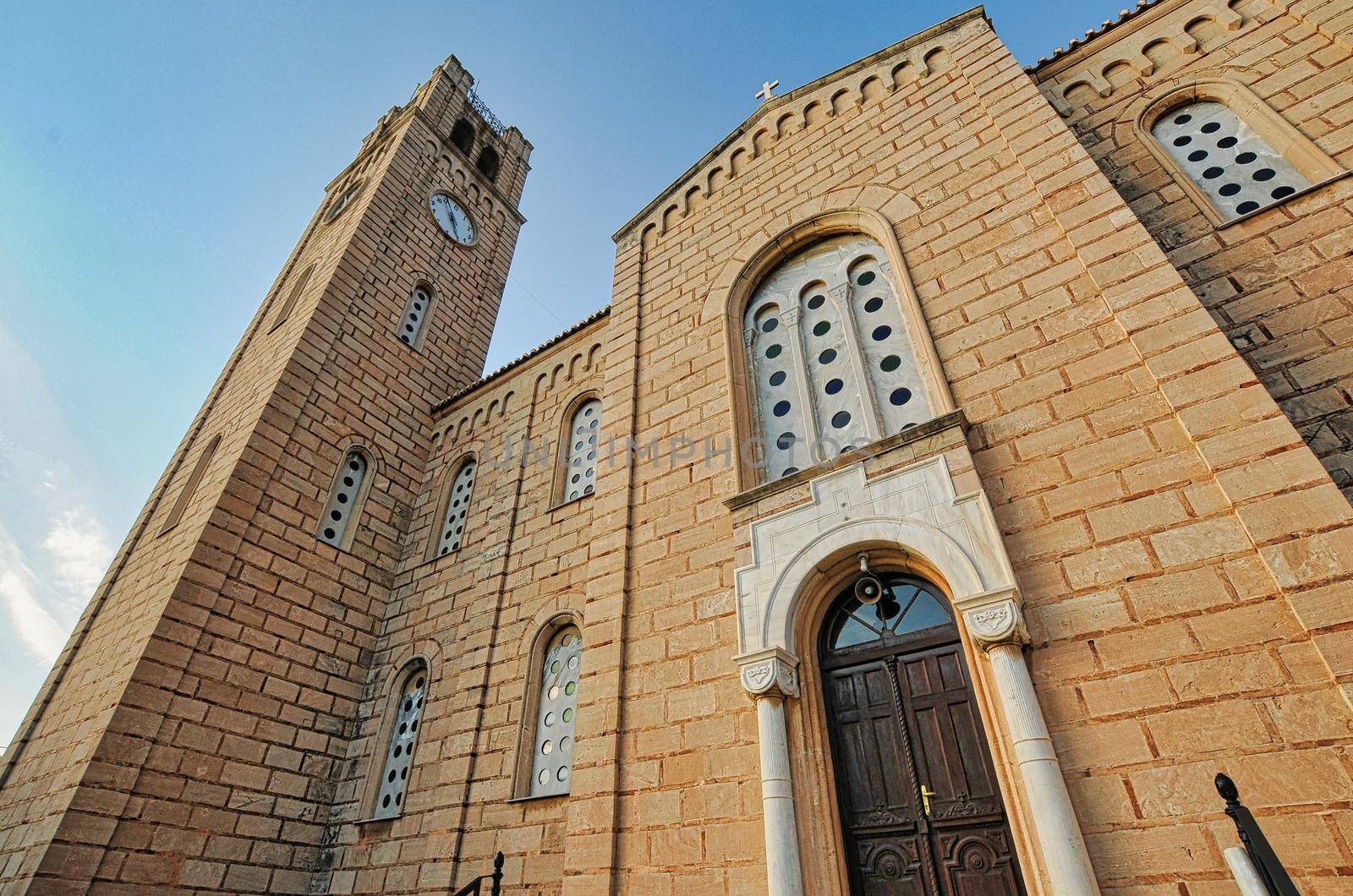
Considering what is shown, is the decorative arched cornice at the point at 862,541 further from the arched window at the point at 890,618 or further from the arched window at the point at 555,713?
the arched window at the point at 555,713

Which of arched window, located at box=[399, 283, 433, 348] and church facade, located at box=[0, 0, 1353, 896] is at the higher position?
arched window, located at box=[399, 283, 433, 348]

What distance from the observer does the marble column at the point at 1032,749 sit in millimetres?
3488

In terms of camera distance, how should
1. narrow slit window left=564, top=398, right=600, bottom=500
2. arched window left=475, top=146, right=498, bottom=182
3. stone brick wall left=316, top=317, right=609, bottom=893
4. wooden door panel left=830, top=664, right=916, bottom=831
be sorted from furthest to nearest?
arched window left=475, top=146, right=498, bottom=182 → narrow slit window left=564, top=398, right=600, bottom=500 → stone brick wall left=316, top=317, right=609, bottom=893 → wooden door panel left=830, top=664, right=916, bottom=831

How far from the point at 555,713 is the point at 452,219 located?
1177 centimetres

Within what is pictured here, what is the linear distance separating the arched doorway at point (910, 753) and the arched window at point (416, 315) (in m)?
10.3

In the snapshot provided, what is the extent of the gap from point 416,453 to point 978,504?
32.0ft

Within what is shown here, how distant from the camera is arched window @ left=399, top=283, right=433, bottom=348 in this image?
512 inches

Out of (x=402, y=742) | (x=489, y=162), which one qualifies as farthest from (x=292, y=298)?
(x=402, y=742)

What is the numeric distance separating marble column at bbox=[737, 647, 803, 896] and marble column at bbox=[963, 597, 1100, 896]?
129cm

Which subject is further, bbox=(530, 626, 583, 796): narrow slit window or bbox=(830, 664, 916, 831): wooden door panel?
bbox=(530, 626, 583, 796): narrow slit window

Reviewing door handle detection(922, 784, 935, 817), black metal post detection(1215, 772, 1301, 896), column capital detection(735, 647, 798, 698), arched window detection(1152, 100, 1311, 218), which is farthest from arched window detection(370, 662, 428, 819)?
arched window detection(1152, 100, 1311, 218)

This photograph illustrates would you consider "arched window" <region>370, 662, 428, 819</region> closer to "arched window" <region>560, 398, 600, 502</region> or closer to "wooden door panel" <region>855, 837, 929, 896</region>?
"arched window" <region>560, 398, 600, 502</region>

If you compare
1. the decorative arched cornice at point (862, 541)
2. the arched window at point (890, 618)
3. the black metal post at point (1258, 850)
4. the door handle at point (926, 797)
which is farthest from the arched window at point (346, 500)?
the black metal post at point (1258, 850)

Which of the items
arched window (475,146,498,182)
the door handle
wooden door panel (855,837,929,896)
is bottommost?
wooden door panel (855,837,929,896)
